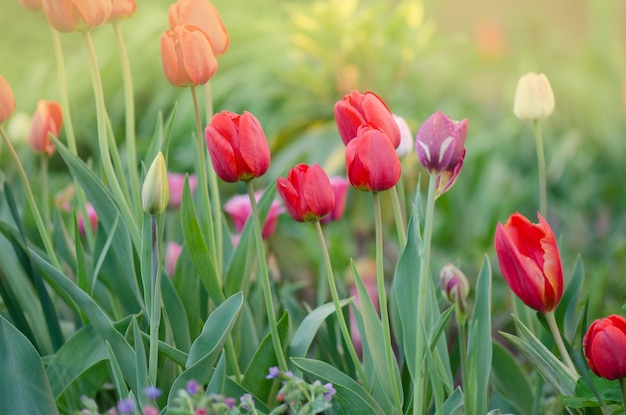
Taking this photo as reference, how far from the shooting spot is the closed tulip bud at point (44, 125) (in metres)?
1.08

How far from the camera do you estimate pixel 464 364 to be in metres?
0.73

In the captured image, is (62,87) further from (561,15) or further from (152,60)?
(561,15)

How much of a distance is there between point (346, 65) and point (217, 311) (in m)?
1.83

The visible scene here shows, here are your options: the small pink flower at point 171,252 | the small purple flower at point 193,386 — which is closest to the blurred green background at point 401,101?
the small pink flower at point 171,252

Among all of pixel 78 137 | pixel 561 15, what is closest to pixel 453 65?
pixel 78 137

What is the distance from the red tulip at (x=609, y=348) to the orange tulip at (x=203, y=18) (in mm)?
538

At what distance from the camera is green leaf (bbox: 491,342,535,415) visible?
3.49 feet

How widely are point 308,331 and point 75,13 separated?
434 millimetres

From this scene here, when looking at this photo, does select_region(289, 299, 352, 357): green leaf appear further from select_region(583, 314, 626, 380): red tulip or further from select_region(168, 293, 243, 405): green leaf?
select_region(583, 314, 626, 380): red tulip

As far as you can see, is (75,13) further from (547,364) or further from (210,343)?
(547,364)

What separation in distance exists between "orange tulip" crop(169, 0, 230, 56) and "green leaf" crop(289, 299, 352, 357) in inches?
13.3

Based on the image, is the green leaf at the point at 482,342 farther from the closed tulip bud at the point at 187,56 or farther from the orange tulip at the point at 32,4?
the orange tulip at the point at 32,4

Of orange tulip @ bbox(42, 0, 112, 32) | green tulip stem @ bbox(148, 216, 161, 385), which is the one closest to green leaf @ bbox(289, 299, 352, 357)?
green tulip stem @ bbox(148, 216, 161, 385)

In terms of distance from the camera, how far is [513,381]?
1068 mm
